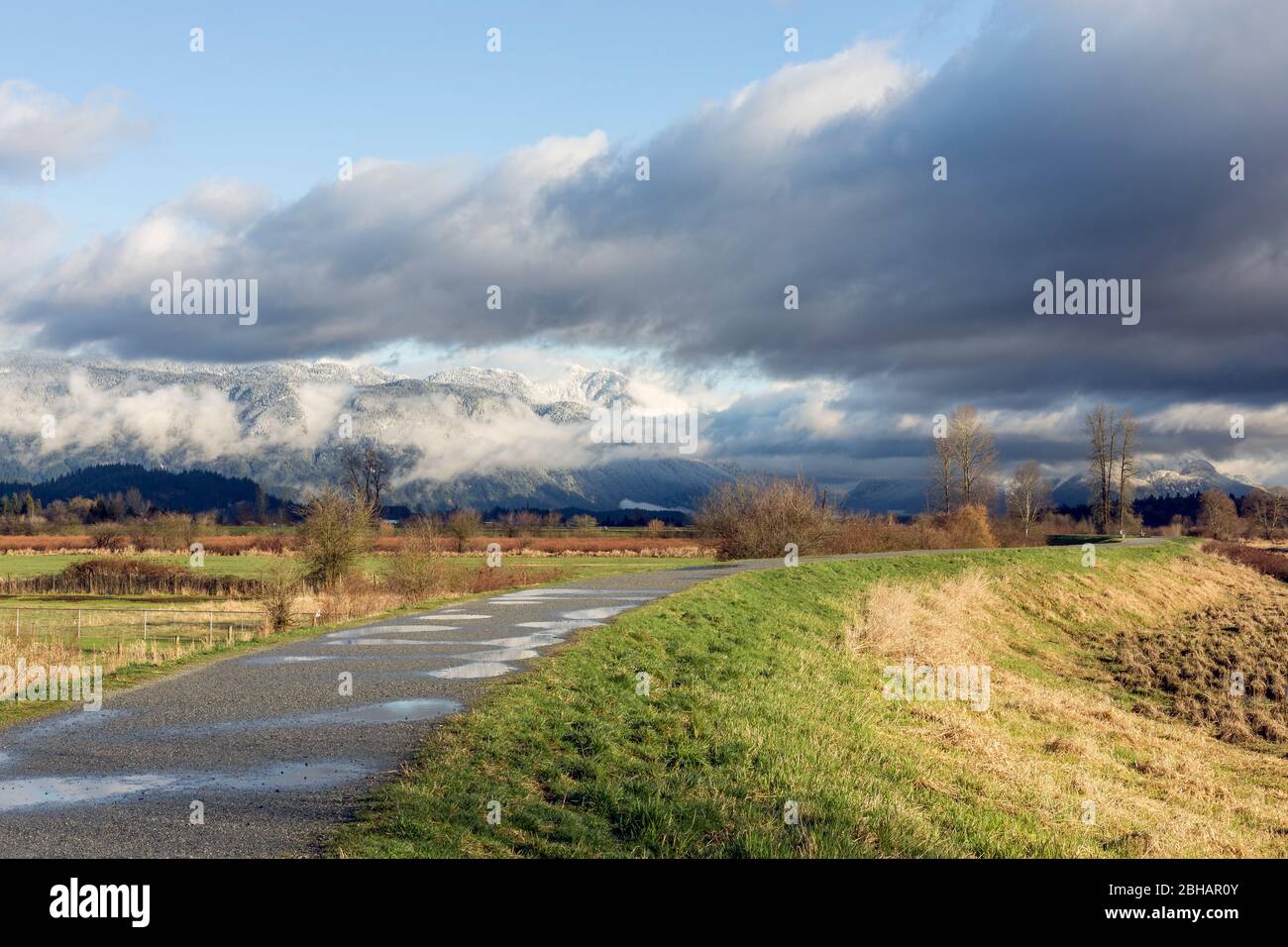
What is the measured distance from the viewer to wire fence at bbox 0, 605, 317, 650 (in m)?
36.2

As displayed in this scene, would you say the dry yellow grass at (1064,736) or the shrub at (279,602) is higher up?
the shrub at (279,602)

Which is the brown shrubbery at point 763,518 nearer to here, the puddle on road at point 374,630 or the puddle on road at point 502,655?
the puddle on road at point 374,630

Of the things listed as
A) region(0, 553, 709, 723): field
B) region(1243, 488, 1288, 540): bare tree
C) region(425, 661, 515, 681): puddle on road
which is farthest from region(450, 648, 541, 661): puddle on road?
region(1243, 488, 1288, 540): bare tree

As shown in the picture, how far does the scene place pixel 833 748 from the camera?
13211 millimetres

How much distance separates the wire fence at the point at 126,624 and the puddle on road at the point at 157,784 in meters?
22.6

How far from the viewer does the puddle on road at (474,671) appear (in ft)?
50.5

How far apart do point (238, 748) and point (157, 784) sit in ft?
4.83

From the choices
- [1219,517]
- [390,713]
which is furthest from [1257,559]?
[390,713]

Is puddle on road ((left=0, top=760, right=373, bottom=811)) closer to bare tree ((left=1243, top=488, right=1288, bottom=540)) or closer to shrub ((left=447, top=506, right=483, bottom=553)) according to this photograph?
shrub ((left=447, top=506, right=483, bottom=553))

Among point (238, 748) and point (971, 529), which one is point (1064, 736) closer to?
point (238, 748)

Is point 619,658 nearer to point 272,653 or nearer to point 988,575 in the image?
point 272,653

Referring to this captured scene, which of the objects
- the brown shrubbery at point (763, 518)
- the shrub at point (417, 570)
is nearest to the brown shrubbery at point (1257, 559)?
the brown shrubbery at point (763, 518)

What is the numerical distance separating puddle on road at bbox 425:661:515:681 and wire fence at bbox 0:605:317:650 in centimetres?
1702
